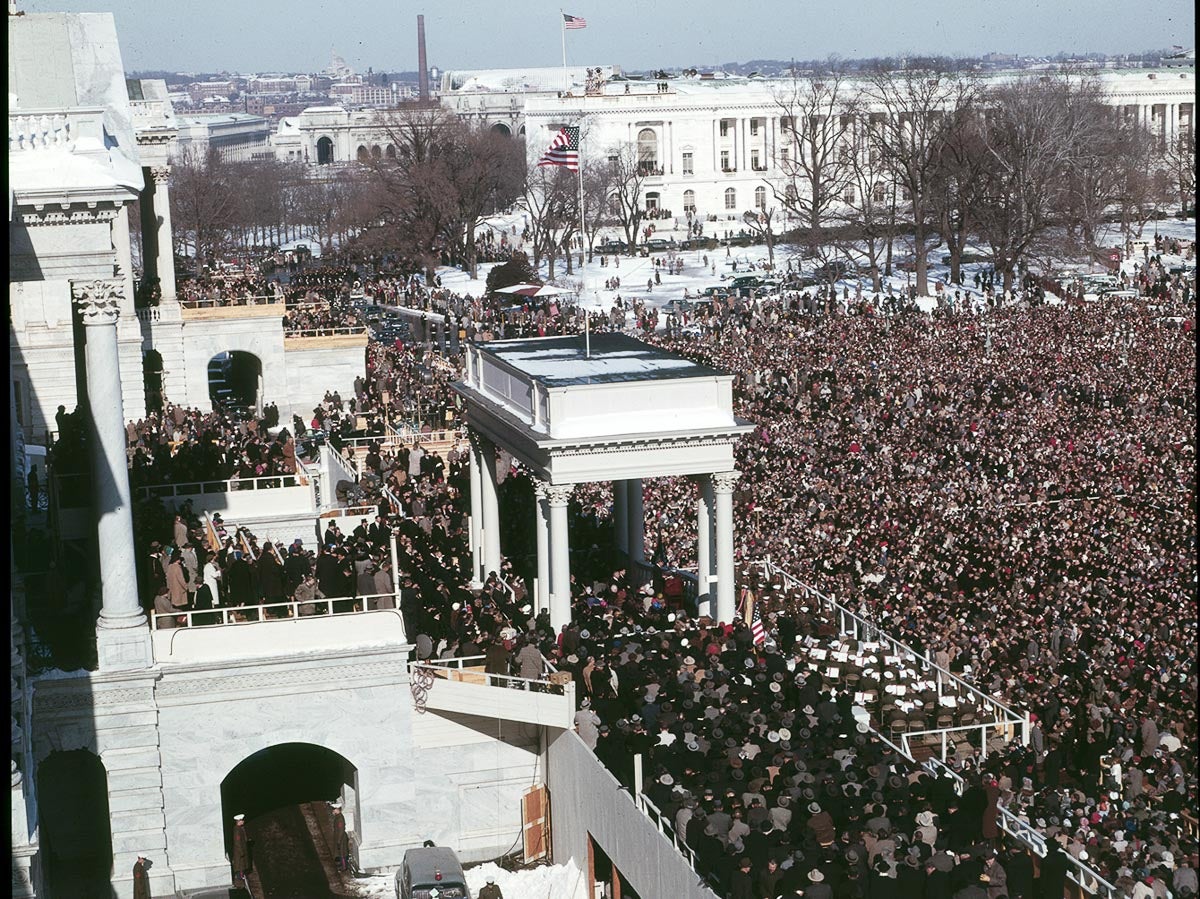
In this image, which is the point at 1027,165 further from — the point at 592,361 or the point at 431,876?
the point at 431,876

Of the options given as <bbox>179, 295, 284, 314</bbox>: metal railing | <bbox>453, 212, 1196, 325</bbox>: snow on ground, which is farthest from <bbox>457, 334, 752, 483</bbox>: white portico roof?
<bbox>453, 212, 1196, 325</bbox>: snow on ground

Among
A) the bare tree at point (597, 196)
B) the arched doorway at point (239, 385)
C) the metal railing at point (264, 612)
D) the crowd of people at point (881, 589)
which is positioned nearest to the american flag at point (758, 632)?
the crowd of people at point (881, 589)

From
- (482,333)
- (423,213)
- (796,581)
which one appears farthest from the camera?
(423,213)

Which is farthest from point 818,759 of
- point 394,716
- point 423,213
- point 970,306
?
point 423,213

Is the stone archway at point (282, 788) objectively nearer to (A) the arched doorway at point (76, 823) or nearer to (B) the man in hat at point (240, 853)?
(B) the man in hat at point (240, 853)

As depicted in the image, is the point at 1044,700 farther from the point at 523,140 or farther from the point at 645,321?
the point at 523,140

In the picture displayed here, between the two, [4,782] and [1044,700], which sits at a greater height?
[4,782]

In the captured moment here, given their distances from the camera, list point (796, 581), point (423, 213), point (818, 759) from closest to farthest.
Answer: point (818, 759) → point (796, 581) → point (423, 213)
